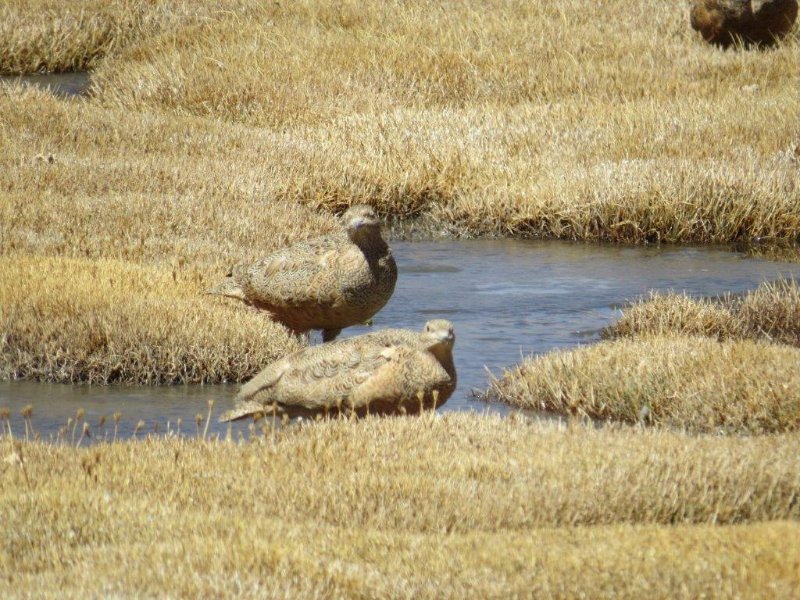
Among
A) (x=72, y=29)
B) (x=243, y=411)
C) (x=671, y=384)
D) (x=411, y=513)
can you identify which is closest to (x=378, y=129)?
(x=72, y=29)

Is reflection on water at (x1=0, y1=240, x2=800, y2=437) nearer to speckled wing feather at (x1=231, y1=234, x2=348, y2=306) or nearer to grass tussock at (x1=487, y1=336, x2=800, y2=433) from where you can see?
grass tussock at (x1=487, y1=336, x2=800, y2=433)

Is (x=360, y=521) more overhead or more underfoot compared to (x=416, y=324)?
more overhead

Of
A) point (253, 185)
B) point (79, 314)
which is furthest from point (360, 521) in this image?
point (253, 185)

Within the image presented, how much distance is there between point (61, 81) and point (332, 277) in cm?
1335

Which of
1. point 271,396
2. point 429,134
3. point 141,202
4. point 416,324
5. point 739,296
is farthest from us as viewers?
point 429,134

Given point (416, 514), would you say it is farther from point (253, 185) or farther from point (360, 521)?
point (253, 185)

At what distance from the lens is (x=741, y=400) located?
26.4 feet

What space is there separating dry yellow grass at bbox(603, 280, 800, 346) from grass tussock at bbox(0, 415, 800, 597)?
2709 millimetres

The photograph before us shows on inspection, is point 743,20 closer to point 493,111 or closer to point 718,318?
point 493,111

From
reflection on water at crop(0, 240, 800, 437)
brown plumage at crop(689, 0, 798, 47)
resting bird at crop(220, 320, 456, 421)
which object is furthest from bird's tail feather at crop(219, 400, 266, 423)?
brown plumage at crop(689, 0, 798, 47)

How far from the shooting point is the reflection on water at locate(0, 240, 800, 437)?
27.7ft

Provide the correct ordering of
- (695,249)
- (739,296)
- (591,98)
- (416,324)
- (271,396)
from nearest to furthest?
(271,396) < (416,324) < (739,296) < (695,249) < (591,98)

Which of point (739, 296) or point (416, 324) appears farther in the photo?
point (739, 296)

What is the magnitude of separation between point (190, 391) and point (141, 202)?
161 inches
